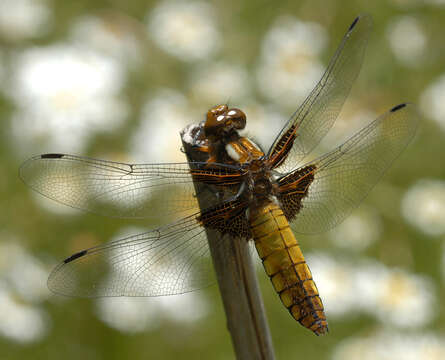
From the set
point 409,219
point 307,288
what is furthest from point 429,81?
point 307,288

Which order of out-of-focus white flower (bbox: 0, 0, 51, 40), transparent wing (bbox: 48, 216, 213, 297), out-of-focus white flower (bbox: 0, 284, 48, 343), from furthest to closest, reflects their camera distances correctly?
out-of-focus white flower (bbox: 0, 0, 51, 40) < out-of-focus white flower (bbox: 0, 284, 48, 343) < transparent wing (bbox: 48, 216, 213, 297)

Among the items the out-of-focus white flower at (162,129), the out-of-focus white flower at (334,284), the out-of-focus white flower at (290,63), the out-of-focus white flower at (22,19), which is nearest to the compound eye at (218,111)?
the out-of-focus white flower at (162,129)

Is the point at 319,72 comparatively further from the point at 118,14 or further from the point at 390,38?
the point at 118,14

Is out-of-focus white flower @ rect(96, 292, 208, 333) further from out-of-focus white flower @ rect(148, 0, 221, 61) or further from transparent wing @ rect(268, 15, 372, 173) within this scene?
out-of-focus white flower @ rect(148, 0, 221, 61)

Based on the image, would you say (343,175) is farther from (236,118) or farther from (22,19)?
(22,19)

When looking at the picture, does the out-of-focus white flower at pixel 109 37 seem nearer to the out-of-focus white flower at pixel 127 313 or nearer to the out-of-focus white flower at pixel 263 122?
the out-of-focus white flower at pixel 263 122

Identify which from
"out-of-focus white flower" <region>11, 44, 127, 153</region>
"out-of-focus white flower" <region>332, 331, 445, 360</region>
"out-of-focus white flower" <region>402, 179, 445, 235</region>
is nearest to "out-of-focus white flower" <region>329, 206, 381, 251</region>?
"out-of-focus white flower" <region>402, 179, 445, 235</region>

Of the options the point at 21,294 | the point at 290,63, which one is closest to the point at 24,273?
the point at 21,294
